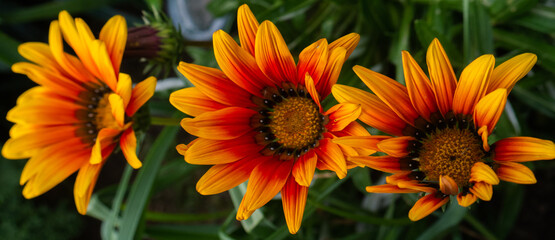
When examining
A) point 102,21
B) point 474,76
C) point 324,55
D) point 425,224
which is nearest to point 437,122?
point 474,76

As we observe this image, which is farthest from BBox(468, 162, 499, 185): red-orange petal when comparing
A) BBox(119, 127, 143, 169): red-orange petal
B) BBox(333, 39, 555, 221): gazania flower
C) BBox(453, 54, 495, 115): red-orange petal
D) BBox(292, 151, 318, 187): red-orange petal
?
BBox(119, 127, 143, 169): red-orange petal

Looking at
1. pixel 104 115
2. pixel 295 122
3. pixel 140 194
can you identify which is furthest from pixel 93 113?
pixel 295 122

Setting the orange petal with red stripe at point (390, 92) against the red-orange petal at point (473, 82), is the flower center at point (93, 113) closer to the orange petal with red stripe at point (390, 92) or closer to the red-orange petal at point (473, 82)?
the orange petal with red stripe at point (390, 92)

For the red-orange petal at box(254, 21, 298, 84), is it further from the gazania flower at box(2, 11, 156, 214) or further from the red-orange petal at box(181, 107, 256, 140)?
the gazania flower at box(2, 11, 156, 214)

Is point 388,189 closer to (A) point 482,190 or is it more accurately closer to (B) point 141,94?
(A) point 482,190

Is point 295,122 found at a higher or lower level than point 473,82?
lower

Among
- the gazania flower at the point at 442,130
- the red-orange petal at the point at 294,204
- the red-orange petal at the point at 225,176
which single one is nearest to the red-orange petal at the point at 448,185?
the gazania flower at the point at 442,130
